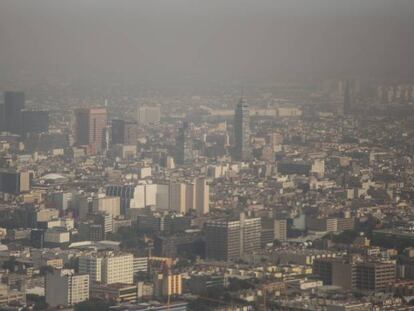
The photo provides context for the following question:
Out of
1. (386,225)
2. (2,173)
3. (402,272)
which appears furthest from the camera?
(2,173)

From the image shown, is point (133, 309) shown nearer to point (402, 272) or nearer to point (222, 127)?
point (402, 272)

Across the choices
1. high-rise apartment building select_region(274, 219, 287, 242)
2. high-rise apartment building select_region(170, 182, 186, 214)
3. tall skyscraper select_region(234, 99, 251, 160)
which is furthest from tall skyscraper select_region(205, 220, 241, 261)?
tall skyscraper select_region(234, 99, 251, 160)

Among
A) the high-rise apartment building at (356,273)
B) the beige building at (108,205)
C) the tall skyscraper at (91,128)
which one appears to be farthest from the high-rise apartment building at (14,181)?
the high-rise apartment building at (356,273)

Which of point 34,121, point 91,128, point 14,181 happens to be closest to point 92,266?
point 14,181

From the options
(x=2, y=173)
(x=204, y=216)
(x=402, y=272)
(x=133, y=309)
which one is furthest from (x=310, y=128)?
(x=133, y=309)

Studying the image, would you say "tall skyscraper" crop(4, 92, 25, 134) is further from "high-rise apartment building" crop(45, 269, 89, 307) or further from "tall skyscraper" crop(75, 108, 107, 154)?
"high-rise apartment building" crop(45, 269, 89, 307)

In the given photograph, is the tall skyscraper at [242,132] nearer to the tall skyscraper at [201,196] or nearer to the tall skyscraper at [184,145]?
the tall skyscraper at [184,145]
